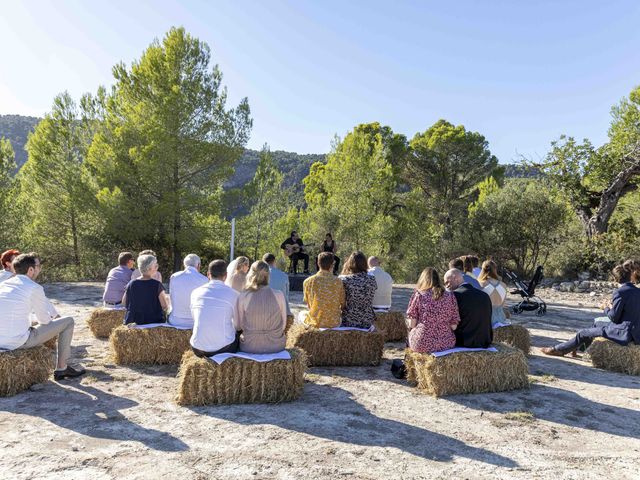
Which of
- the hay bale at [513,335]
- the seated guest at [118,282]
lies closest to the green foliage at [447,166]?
the hay bale at [513,335]

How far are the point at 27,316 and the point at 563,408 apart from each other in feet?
17.1

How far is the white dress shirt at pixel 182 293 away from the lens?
18.4ft

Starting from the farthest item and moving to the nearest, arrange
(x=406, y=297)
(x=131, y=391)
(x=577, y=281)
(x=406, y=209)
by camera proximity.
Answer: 1. (x=406, y=209)
2. (x=577, y=281)
3. (x=406, y=297)
4. (x=131, y=391)

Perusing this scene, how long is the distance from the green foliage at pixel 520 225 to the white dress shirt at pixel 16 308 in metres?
19.4

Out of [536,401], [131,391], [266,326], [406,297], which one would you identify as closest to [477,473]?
[536,401]

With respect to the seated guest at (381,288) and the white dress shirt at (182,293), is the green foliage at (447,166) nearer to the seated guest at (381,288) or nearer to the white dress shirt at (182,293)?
the seated guest at (381,288)

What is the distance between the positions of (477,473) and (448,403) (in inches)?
55.9

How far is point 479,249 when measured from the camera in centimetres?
2169

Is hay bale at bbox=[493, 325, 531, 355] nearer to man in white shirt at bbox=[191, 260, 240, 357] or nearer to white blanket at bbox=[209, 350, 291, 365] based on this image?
white blanket at bbox=[209, 350, 291, 365]

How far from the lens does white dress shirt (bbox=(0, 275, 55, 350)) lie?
14.3 feet

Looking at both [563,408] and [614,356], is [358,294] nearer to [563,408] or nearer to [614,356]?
[563,408]

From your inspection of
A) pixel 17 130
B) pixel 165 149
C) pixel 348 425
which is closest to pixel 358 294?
pixel 348 425

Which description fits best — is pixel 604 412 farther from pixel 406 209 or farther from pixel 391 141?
pixel 391 141

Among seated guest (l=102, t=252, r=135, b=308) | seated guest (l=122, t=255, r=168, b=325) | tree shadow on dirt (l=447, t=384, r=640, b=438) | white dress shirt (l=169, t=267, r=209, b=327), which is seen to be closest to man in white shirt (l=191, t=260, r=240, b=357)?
white dress shirt (l=169, t=267, r=209, b=327)
